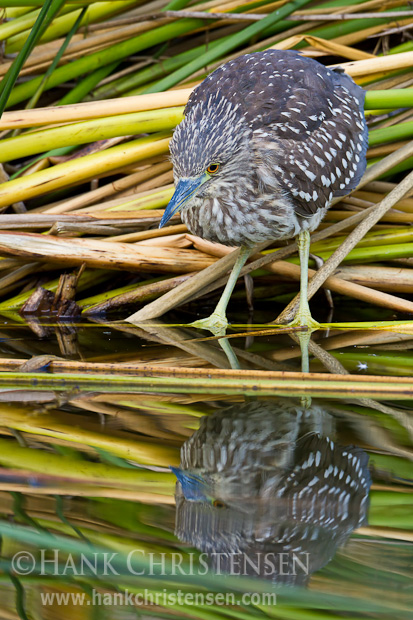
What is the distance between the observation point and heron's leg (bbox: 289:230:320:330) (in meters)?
3.89

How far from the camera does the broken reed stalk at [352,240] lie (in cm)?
413

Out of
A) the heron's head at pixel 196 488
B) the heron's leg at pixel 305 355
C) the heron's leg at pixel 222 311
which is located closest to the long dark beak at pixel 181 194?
the heron's leg at pixel 222 311

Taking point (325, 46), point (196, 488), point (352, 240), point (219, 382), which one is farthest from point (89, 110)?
point (196, 488)

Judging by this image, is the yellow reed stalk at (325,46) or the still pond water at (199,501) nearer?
the still pond water at (199,501)

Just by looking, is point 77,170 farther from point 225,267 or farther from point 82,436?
point 82,436

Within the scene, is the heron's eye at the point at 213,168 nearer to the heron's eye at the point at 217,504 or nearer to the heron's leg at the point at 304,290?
the heron's leg at the point at 304,290

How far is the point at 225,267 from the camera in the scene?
4.32 meters

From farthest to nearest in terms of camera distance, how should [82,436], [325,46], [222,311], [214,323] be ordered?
1. [325,46]
2. [222,311]
3. [214,323]
4. [82,436]

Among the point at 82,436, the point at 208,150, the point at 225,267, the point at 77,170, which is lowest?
the point at 225,267

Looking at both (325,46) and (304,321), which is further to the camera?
(325,46)

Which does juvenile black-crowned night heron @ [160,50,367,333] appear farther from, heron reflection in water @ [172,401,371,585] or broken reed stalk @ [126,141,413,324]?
heron reflection in water @ [172,401,371,585]

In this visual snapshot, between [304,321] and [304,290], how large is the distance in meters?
0.22

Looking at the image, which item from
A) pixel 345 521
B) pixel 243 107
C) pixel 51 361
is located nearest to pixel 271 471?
pixel 345 521

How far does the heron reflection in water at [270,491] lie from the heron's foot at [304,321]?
1.50m
